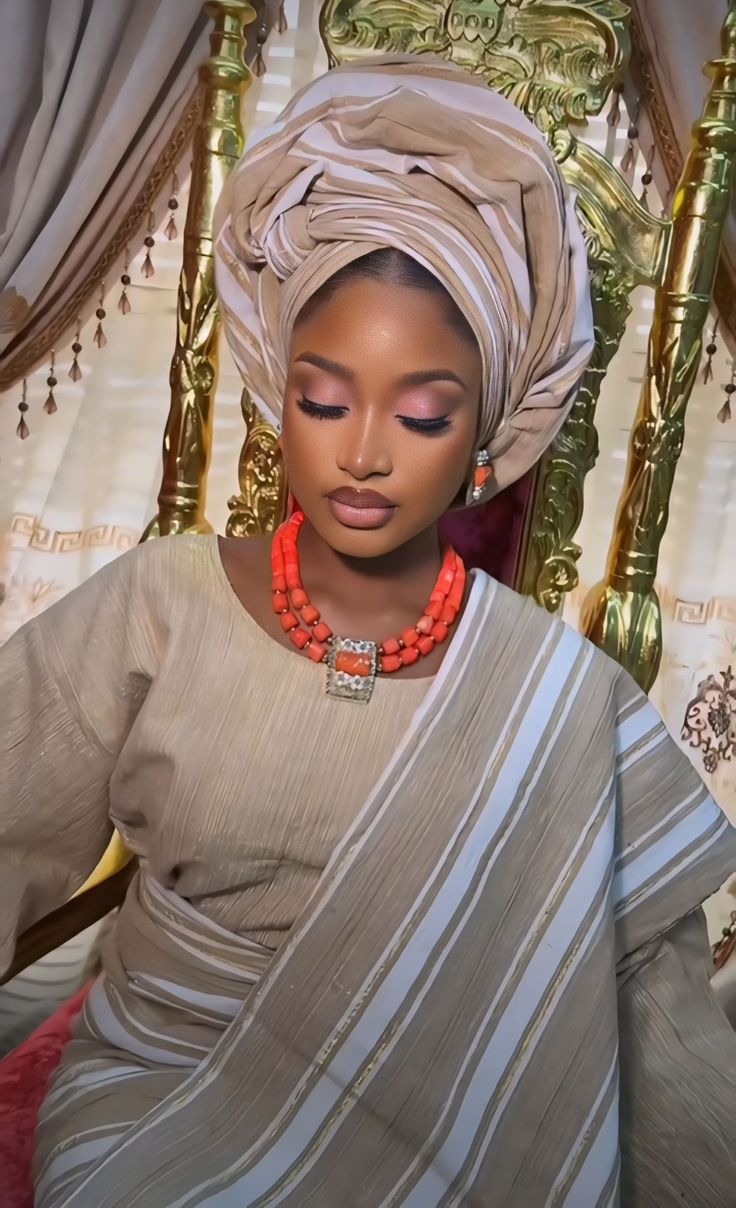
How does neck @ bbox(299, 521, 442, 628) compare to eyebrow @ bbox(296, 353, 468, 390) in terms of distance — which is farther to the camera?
neck @ bbox(299, 521, 442, 628)

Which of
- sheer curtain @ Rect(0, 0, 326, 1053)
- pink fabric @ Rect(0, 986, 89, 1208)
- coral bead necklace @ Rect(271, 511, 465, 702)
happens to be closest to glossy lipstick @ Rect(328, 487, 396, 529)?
coral bead necklace @ Rect(271, 511, 465, 702)

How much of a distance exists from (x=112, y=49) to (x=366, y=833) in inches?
42.7

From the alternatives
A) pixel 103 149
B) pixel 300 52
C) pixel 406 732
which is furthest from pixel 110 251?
pixel 406 732

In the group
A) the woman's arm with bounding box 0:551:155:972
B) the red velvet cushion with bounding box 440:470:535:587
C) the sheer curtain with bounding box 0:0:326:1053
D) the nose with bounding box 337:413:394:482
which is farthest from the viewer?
the sheer curtain with bounding box 0:0:326:1053

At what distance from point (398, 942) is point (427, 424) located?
1.35 feet

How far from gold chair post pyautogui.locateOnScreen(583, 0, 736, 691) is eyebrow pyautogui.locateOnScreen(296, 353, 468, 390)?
501mm

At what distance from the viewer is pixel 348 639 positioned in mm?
1002

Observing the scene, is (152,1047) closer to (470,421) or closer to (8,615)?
(470,421)

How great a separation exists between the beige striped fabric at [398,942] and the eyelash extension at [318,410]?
7.5 inches

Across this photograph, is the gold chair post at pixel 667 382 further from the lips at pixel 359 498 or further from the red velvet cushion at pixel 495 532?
the lips at pixel 359 498

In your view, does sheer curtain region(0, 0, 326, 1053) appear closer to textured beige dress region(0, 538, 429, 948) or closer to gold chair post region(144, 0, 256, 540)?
gold chair post region(144, 0, 256, 540)

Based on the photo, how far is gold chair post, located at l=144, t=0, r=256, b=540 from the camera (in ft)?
4.25

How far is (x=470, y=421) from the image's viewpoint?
3.09 ft

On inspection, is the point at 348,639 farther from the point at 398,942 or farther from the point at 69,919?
the point at 69,919
